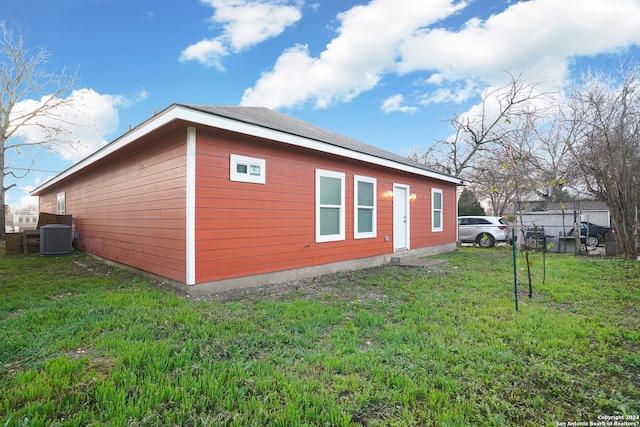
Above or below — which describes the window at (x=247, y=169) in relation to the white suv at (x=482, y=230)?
above

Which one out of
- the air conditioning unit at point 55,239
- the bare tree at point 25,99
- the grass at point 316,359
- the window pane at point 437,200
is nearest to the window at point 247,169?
the grass at point 316,359

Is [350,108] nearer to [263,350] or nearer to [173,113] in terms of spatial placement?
[173,113]

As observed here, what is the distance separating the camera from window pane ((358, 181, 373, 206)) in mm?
7504

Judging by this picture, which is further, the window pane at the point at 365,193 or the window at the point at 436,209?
the window at the point at 436,209

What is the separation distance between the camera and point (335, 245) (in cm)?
684

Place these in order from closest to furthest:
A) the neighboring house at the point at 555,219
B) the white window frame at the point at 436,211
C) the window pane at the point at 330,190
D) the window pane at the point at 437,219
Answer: the window pane at the point at 330,190
the white window frame at the point at 436,211
the window pane at the point at 437,219
the neighboring house at the point at 555,219

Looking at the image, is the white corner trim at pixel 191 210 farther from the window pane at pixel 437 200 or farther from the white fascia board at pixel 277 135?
the window pane at pixel 437 200

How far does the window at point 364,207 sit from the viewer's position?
734cm

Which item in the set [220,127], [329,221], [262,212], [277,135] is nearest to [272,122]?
[277,135]

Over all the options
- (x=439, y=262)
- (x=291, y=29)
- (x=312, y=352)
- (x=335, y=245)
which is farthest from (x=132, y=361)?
(x=291, y=29)

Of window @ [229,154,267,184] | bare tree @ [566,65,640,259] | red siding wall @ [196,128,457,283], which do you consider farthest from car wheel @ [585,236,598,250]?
window @ [229,154,267,184]

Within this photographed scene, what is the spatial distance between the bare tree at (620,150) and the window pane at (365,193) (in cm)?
684

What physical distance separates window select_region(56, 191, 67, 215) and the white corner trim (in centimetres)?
1059

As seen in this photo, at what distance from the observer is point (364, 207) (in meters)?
7.59
